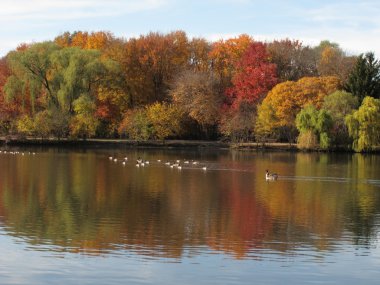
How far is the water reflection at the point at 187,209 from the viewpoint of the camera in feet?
67.2

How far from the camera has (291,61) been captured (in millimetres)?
80562

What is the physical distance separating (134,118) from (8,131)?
46.6 feet

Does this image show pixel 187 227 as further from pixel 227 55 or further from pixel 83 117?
pixel 227 55

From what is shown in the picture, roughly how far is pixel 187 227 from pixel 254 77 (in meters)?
52.9

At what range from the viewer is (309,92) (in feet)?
232

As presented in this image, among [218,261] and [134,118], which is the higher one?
[134,118]

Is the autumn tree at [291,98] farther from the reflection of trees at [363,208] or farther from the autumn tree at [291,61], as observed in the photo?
the reflection of trees at [363,208]

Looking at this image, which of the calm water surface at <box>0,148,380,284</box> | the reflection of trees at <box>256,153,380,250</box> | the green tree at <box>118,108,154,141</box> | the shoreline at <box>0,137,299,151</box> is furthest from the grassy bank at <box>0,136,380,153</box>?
the calm water surface at <box>0,148,380,284</box>

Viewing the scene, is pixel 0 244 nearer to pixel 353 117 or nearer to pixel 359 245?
pixel 359 245

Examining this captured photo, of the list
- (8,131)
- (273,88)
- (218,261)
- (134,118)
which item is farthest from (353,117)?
(218,261)

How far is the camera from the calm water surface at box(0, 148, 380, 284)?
17094mm

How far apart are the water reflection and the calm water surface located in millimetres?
45

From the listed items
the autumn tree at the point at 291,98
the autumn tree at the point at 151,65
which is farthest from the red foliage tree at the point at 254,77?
the autumn tree at the point at 151,65

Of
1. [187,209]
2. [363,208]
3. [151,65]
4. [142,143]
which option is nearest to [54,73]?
[142,143]
